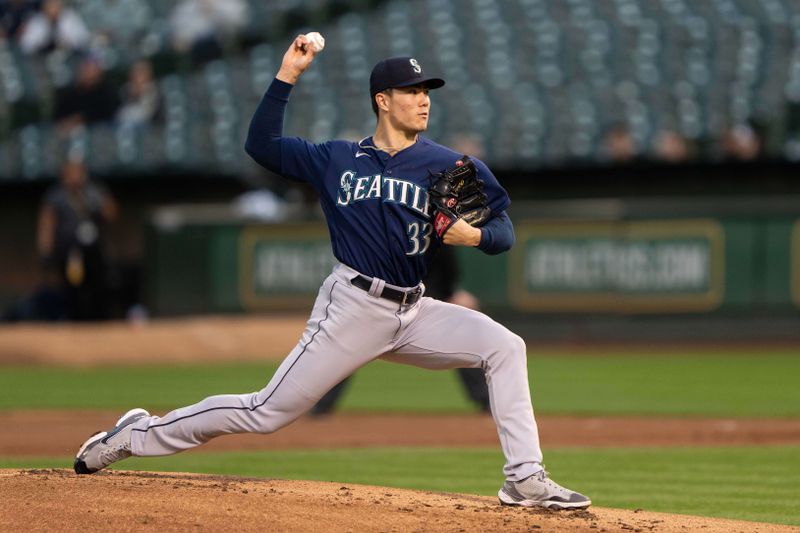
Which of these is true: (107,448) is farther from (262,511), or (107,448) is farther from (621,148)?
(621,148)

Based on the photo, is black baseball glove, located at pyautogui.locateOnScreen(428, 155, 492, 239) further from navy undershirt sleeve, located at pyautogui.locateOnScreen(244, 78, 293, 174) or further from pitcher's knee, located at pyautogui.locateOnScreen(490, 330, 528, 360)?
navy undershirt sleeve, located at pyautogui.locateOnScreen(244, 78, 293, 174)

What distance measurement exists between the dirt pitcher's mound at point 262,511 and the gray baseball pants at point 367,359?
24 cm

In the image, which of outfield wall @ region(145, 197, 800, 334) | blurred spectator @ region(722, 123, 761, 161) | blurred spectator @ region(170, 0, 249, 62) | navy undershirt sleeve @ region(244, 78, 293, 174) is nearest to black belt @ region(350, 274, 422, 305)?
navy undershirt sleeve @ region(244, 78, 293, 174)

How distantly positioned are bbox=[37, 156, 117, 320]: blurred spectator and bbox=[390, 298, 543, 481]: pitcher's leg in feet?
33.7

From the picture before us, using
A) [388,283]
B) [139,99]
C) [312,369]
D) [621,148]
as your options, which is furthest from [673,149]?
[312,369]

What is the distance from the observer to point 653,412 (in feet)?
35.2

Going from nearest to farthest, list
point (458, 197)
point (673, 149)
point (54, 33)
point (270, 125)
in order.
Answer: point (458, 197) < point (270, 125) < point (673, 149) < point (54, 33)

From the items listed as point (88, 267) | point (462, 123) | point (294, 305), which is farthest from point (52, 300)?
point (462, 123)

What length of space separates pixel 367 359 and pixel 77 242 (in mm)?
10470

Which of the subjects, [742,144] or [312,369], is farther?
[742,144]

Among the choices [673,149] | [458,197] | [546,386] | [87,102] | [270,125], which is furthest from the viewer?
[87,102]

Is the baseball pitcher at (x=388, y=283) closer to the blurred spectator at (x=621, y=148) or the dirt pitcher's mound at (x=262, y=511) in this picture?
the dirt pitcher's mound at (x=262, y=511)

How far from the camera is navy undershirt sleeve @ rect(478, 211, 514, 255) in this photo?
5137 millimetres

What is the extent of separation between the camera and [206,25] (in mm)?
18938
